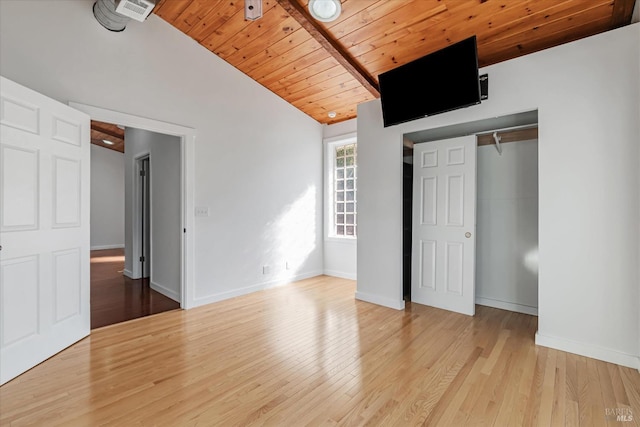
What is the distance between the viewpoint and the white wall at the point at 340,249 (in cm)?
523


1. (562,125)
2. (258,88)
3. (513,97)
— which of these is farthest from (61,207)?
(562,125)

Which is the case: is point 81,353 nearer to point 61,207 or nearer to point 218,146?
point 61,207

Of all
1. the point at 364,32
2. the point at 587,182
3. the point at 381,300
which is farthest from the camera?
the point at 381,300

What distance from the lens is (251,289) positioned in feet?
14.5

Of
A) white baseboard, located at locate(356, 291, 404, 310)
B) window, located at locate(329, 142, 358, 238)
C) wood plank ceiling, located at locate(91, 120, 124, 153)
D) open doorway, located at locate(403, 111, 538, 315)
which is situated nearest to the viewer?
open doorway, located at locate(403, 111, 538, 315)

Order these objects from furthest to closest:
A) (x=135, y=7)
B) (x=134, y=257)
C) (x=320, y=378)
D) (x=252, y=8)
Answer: (x=134, y=257), (x=135, y=7), (x=252, y=8), (x=320, y=378)

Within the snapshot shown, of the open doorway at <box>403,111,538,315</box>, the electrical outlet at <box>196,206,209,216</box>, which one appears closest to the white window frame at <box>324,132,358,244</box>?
the open doorway at <box>403,111,538,315</box>

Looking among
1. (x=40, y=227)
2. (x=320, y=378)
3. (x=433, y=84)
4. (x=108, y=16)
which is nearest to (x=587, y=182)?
(x=433, y=84)

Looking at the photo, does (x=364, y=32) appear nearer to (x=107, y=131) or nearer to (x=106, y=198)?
(x=107, y=131)

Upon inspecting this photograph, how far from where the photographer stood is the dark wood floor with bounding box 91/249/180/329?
3.49 meters

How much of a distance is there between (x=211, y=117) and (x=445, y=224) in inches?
128

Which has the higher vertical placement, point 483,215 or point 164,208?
point 164,208

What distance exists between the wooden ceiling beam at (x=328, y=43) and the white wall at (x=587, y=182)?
151 cm

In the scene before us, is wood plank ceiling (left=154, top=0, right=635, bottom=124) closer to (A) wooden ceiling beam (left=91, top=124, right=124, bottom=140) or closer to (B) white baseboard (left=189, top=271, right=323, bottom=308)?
(B) white baseboard (left=189, top=271, right=323, bottom=308)
